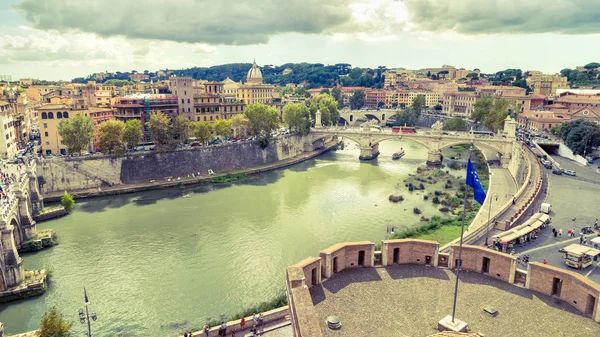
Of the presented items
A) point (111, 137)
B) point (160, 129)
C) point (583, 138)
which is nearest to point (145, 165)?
point (160, 129)

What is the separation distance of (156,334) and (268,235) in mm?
9251

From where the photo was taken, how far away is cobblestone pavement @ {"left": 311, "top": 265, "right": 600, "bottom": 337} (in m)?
7.84

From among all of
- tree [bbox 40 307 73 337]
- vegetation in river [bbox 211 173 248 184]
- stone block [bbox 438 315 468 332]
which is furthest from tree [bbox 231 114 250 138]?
stone block [bbox 438 315 468 332]

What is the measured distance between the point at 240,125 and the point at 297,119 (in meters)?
7.41

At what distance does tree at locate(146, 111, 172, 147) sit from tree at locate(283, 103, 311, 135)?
15312mm

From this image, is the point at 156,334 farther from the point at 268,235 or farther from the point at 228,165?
the point at 228,165

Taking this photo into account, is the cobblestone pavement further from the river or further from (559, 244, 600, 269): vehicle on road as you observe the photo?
the river

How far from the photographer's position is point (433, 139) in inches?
1585

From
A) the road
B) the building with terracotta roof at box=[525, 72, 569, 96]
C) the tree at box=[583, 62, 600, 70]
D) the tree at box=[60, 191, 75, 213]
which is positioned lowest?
the tree at box=[60, 191, 75, 213]

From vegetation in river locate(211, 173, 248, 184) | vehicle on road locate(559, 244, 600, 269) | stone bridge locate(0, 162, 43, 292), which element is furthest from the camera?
vegetation in river locate(211, 173, 248, 184)

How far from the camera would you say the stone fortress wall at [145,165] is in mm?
28562

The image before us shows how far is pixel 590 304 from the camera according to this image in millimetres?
8148

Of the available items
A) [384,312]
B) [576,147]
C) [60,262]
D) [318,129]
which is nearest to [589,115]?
[576,147]

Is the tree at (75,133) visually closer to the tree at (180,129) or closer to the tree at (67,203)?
the tree at (180,129)
